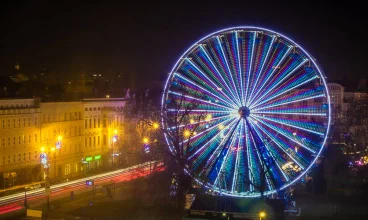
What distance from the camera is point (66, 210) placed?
38.2 m

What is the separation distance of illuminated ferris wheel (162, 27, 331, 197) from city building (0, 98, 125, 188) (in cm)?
1606

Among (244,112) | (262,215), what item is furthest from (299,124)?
(262,215)

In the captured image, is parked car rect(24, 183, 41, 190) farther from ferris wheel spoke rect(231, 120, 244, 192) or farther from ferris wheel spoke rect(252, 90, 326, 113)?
ferris wheel spoke rect(252, 90, 326, 113)

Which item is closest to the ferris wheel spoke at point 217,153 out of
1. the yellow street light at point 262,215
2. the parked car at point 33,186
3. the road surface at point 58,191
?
the yellow street light at point 262,215

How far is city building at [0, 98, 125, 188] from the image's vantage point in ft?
161

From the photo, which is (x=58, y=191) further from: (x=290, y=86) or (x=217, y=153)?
(x=290, y=86)

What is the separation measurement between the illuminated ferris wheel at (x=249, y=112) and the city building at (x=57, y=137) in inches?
632

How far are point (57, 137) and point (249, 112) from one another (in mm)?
25280

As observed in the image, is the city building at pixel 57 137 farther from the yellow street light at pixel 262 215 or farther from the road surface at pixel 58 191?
the yellow street light at pixel 262 215

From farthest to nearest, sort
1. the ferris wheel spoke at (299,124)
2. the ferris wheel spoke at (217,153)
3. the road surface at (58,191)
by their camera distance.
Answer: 1. the road surface at (58,191)
2. the ferris wheel spoke at (299,124)
3. the ferris wheel spoke at (217,153)

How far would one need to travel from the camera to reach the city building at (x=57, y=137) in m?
48.9

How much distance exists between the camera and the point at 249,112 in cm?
3538

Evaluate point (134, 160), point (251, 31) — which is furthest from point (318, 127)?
point (134, 160)

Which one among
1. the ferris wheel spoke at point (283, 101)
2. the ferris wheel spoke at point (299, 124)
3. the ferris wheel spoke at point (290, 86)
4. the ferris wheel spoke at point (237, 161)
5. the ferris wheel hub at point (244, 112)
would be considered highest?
the ferris wheel spoke at point (290, 86)
